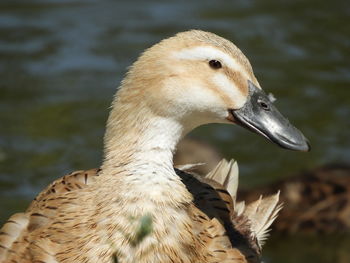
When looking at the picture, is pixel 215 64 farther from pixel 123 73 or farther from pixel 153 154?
pixel 123 73

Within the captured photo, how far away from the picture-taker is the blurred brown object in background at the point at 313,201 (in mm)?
8500

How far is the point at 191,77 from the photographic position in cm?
497

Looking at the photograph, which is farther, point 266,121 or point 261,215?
point 261,215

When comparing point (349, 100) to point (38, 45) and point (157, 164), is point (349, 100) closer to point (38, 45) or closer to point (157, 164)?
point (38, 45)

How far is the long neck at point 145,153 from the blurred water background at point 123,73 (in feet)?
11.2

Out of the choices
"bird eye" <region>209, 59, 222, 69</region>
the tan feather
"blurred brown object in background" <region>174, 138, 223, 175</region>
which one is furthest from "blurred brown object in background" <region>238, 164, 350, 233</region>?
"bird eye" <region>209, 59, 222, 69</region>

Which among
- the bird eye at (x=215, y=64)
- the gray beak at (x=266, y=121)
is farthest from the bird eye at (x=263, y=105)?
the bird eye at (x=215, y=64)

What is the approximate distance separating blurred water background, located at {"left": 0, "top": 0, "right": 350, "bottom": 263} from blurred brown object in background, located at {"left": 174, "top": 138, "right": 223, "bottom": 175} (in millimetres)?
415

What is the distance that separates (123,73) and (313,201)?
282cm

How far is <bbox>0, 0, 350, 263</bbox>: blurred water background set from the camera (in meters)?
9.25

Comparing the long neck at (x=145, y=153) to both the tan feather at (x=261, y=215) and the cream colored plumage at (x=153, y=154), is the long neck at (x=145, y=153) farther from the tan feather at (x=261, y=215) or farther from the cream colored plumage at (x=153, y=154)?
the tan feather at (x=261, y=215)

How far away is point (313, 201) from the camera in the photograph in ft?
28.2

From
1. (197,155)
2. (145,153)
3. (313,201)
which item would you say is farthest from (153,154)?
(197,155)

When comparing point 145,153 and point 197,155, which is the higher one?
point 145,153
